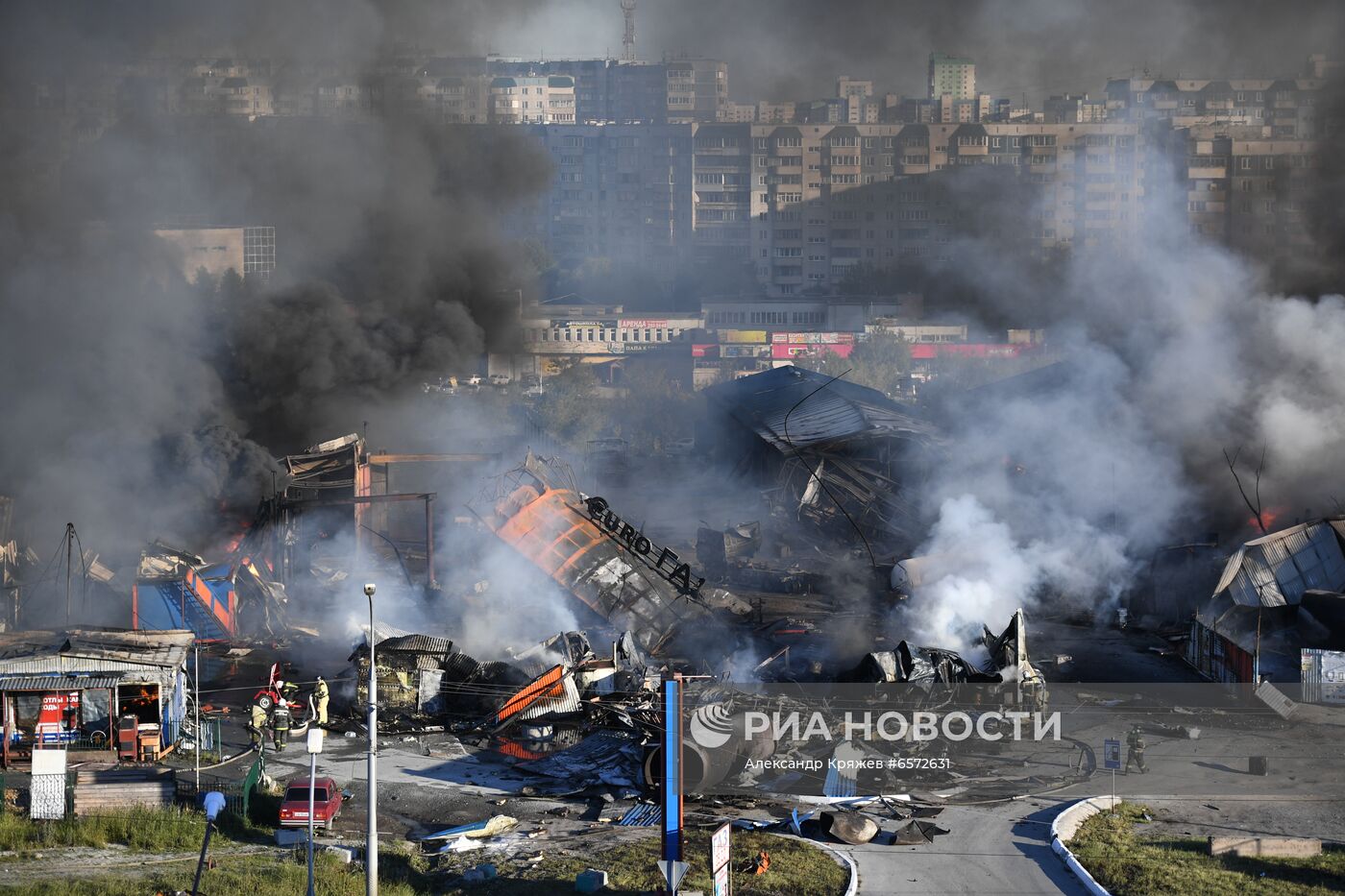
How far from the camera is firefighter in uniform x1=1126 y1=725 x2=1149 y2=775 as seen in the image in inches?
658

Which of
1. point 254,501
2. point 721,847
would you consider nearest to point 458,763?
point 721,847

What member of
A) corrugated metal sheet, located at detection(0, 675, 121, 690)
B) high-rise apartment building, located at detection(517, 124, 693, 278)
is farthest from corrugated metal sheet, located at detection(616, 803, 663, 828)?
high-rise apartment building, located at detection(517, 124, 693, 278)

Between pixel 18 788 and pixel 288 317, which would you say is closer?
pixel 18 788

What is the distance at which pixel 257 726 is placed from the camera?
1805cm

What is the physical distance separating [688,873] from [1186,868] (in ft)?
15.3

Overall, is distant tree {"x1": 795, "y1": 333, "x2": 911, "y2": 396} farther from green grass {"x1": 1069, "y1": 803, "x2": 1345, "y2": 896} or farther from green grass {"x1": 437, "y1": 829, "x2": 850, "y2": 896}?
green grass {"x1": 437, "y1": 829, "x2": 850, "y2": 896}

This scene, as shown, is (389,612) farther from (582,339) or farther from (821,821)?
(582,339)

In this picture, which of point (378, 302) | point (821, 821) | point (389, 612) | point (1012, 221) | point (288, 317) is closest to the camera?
point (821, 821)

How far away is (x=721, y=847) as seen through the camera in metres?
12.1

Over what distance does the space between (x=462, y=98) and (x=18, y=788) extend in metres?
78.4

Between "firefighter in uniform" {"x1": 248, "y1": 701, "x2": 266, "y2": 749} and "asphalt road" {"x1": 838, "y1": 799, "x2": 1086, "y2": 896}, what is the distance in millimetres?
7761

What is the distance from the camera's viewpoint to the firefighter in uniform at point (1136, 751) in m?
16.7

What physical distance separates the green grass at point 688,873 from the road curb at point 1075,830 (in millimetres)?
2135

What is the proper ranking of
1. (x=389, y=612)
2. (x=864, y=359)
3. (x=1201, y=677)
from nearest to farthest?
(x=1201, y=677) → (x=389, y=612) → (x=864, y=359)
